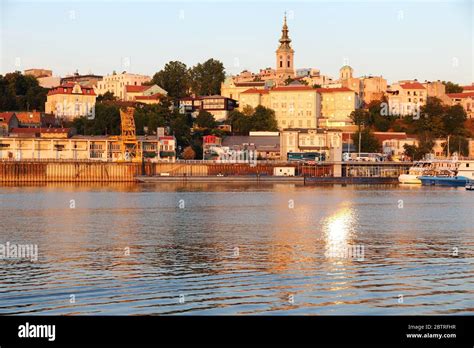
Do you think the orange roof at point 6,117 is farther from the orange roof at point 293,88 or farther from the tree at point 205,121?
the orange roof at point 293,88

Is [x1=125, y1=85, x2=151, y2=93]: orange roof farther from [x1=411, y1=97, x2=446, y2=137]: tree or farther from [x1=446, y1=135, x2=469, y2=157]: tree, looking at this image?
[x1=446, y1=135, x2=469, y2=157]: tree

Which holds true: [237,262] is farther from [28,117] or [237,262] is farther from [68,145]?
[28,117]

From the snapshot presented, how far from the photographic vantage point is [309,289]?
22438 mm

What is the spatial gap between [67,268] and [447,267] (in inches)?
441

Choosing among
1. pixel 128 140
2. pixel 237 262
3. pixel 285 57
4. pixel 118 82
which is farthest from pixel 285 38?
pixel 237 262

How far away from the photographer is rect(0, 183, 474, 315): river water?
67.5ft

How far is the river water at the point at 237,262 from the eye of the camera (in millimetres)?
20562

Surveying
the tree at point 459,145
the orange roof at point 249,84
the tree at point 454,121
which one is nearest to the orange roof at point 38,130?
the orange roof at point 249,84

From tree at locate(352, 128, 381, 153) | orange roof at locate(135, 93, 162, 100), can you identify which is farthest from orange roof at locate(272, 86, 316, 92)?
tree at locate(352, 128, 381, 153)

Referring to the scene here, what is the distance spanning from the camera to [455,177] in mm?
96375

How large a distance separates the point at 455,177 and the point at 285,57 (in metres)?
A: 59.4

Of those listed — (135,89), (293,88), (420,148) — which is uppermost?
(135,89)

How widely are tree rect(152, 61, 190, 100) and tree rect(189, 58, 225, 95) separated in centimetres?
189
